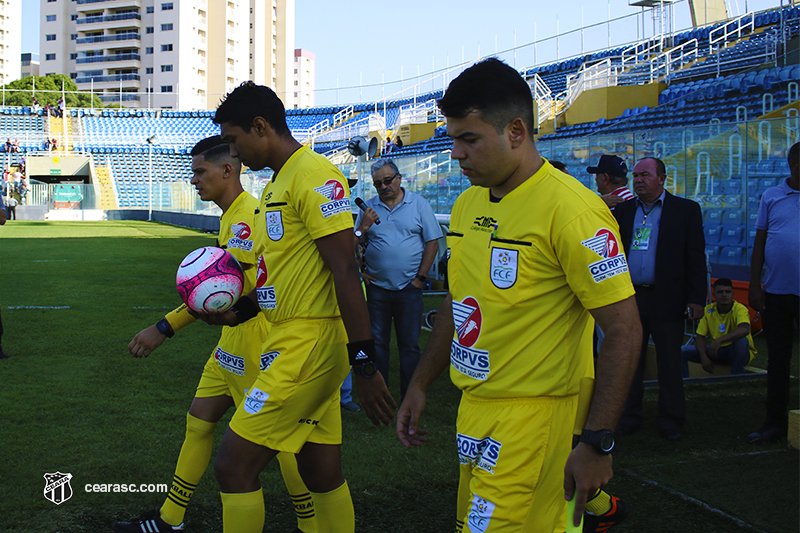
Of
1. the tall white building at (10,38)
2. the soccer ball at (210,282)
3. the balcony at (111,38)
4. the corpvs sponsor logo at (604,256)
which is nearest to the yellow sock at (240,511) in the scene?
the soccer ball at (210,282)

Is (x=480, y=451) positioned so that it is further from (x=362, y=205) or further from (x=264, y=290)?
(x=362, y=205)

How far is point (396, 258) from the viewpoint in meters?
5.69

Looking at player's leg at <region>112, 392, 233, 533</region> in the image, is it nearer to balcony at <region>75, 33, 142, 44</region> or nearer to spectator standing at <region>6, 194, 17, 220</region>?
spectator standing at <region>6, 194, 17, 220</region>

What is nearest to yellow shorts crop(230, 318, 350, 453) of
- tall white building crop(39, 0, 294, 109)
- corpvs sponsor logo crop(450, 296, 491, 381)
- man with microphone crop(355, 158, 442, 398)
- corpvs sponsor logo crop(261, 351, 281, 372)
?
corpvs sponsor logo crop(261, 351, 281, 372)

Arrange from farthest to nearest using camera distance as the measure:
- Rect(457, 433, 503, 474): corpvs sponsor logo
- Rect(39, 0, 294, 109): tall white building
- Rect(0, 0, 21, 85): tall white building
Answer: Rect(0, 0, 21, 85): tall white building, Rect(39, 0, 294, 109): tall white building, Rect(457, 433, 503, 474): corpvs sponsor logo


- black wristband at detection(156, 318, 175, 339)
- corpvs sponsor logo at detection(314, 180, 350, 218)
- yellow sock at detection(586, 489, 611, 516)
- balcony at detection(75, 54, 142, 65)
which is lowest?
yellow sock at detection(586, 489, 611, 516)

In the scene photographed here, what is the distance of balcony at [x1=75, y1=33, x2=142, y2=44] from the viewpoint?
87.6 metres

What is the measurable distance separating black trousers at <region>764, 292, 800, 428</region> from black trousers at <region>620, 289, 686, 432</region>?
0.58 metres

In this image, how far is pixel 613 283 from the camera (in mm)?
1933

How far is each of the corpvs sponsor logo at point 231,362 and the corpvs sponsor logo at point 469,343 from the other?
1.34 m

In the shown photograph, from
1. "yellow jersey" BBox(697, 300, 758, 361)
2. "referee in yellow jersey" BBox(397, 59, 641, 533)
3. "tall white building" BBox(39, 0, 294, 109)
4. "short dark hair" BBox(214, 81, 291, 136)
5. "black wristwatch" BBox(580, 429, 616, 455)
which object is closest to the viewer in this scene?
"black wristwatch" BBox(580, 429, 616, 455)

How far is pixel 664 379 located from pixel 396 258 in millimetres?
2228

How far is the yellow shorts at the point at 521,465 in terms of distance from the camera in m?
1.99

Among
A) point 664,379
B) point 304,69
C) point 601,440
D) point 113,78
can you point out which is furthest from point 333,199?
point 304,69
